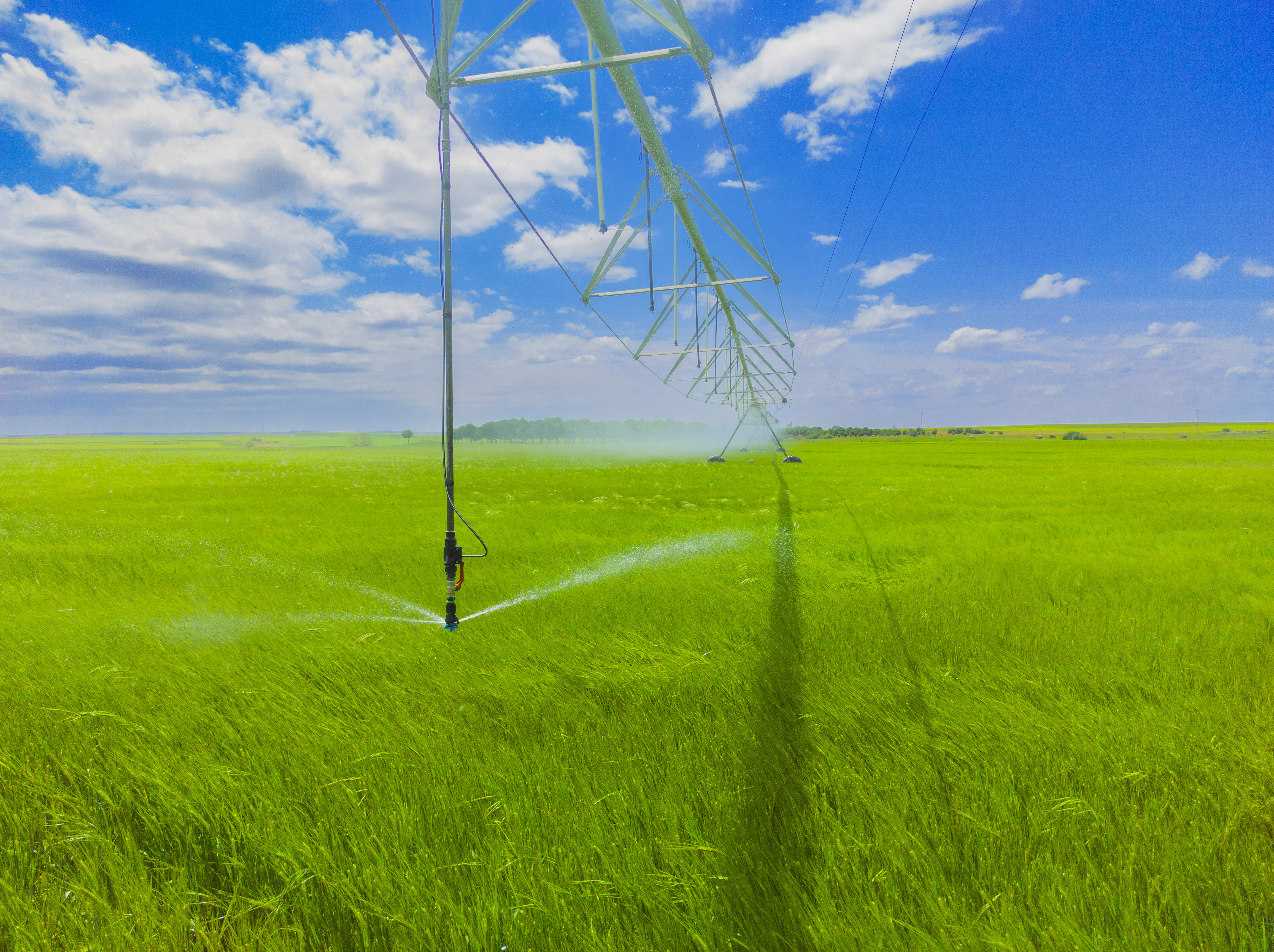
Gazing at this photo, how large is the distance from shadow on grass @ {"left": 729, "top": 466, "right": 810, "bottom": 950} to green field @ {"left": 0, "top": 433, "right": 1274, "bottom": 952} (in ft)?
0.04

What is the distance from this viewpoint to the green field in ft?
5.58

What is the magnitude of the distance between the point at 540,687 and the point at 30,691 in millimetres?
3538

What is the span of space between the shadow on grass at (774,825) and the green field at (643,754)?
0.01m

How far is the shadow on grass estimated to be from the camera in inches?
65.0

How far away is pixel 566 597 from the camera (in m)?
5.20

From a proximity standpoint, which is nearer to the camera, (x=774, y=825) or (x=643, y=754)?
(x=774, y=825)

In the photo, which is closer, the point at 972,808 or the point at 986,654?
the point at 972,808

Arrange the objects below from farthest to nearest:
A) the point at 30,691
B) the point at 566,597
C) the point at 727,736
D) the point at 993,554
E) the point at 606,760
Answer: the point at 993,554, the point at 566,597, the point at 30,691, the point at 727,736, the point at 606,760

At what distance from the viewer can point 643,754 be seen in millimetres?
2564

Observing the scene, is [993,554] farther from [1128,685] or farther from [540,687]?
[540,687]

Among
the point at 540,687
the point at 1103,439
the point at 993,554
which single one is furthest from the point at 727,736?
the point at 1103,439

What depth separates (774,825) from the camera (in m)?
2.09

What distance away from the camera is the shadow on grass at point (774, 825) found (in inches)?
65.0

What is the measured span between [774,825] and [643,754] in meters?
0.75
